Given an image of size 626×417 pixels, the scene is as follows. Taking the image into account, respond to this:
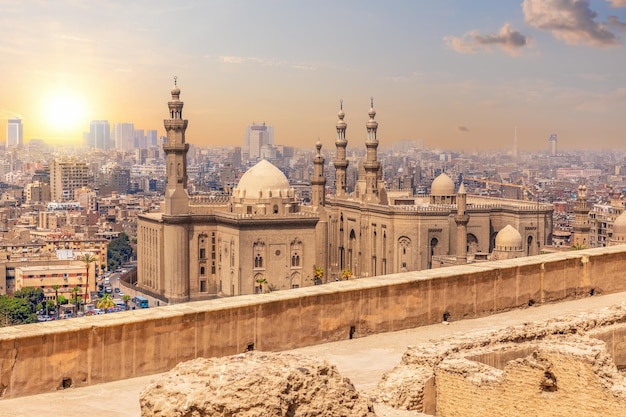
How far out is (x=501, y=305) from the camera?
7.16m

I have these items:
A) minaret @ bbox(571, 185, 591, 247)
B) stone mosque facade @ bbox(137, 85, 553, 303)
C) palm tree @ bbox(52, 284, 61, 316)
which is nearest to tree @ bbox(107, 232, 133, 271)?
palm tree @ bbox(52, 284, 61, 316)

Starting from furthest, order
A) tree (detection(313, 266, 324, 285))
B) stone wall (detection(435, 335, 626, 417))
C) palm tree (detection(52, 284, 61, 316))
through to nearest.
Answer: palm tree (detection(52, 284, 61, 316)) < tree (detection(313, 266, 324, 285)) < stone wall (detection(435, 335, 626, 417))

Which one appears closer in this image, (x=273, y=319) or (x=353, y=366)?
(x=353, y=366)

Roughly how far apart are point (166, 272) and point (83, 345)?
145ft

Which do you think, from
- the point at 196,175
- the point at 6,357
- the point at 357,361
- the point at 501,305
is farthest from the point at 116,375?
the point at 196,175

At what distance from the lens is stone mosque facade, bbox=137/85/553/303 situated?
44.8 metres

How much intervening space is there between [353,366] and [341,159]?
44.0m

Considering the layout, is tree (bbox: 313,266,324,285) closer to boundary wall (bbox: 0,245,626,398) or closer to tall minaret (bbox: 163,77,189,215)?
tall minaret (bbox: 163,77,189,215)

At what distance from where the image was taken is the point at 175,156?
4578 centimetres

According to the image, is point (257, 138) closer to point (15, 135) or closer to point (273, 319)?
point (15, 135)

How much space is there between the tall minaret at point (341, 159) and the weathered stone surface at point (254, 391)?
4576cm

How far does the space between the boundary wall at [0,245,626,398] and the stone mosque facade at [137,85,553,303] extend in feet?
115

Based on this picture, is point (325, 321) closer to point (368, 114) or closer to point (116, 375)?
point (116, 375)

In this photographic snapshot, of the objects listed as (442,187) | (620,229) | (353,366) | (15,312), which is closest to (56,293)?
(15,312)
